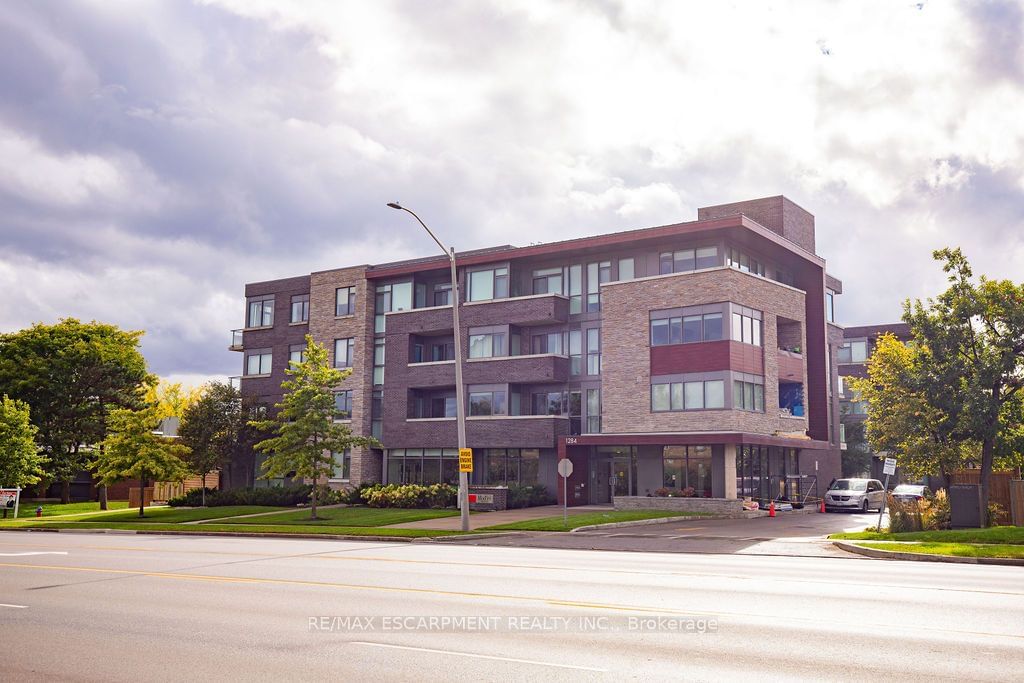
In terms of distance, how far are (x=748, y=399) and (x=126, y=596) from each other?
32440 mm

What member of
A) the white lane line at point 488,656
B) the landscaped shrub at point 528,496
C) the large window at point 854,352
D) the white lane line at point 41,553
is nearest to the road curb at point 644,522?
the landscaped shrub at point 528,496

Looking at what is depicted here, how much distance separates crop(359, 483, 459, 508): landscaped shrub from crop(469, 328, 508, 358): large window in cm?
733

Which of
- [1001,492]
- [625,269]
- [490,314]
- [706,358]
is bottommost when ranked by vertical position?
[1001,492]

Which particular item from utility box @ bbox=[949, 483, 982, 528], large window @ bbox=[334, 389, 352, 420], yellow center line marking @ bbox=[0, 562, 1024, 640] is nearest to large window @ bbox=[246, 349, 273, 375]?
large window @ bbox=[334, 389, 352, 420]

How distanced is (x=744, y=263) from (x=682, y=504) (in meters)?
12.7

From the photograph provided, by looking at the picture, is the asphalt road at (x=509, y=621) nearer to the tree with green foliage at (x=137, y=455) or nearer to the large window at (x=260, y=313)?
the tree with green foliage at (x=137, y=455)

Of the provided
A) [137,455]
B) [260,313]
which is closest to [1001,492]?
[137,455]

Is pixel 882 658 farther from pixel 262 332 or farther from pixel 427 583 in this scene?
pixel 262 332

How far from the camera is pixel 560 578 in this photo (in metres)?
16.3

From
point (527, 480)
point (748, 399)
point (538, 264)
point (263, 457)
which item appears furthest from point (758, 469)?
point (263, 457)

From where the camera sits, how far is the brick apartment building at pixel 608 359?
4212cm

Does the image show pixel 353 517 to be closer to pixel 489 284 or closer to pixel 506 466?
pixel 506 466

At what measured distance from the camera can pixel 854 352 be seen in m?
79.8

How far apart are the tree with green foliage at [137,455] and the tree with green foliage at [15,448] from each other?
5378 millimetres
